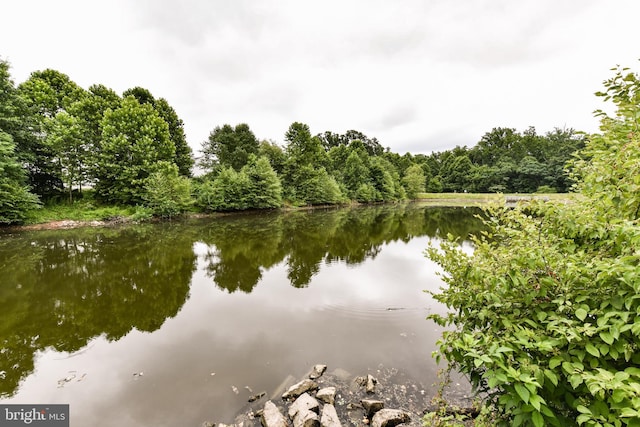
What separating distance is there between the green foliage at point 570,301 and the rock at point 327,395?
8.02 ft

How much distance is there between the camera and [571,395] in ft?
6.14

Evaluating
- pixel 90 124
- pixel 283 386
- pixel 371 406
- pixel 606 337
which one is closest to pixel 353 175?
pixel 90 124

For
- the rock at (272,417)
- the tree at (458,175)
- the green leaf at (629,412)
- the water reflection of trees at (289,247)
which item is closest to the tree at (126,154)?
the water reflection of trees at (289,247)

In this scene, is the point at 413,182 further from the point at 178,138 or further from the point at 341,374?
the point at 341,374

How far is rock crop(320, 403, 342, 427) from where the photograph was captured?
3781 millimetres

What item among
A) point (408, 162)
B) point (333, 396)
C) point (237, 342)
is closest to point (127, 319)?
point (237, 342)

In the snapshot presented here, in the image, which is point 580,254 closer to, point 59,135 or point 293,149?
point 59,135

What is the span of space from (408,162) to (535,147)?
1267 inches

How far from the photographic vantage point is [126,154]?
26391 mm

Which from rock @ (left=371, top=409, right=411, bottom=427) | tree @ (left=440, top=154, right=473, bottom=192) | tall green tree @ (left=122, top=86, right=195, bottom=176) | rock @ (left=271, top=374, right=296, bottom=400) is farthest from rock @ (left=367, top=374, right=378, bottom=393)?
tree @ (left=440, top=154, right=473, bottom=192)

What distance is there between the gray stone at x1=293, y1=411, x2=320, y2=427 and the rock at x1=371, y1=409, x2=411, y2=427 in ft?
2.62

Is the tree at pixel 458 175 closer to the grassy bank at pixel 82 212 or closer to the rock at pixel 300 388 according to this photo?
the grassy bank at pixel 82 212

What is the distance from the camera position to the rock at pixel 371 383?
14.9ft

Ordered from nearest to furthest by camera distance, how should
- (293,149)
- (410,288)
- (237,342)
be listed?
(237,342)
(410,288)
(293,149)
